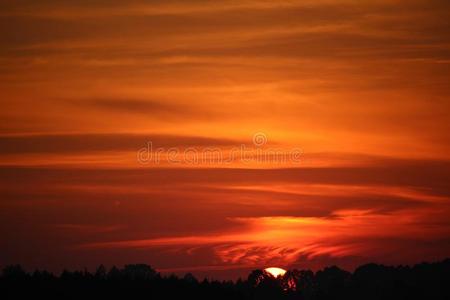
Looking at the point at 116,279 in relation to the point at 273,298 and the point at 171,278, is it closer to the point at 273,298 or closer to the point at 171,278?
the point at 171,278

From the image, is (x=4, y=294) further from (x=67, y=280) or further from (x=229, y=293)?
(x=229, y=293)

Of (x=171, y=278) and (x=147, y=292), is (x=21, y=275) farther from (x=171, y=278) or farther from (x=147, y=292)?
(x=171, y=278)

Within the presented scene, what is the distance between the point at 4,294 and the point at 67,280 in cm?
1372

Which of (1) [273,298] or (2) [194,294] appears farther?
(1) [273,298]

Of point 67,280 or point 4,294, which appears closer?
point 4,294

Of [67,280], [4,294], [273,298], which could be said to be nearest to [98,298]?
[67,280]

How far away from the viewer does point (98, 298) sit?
4213 inches

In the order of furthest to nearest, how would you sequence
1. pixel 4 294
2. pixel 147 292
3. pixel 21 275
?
1. pixel 147 292
2. pixel 21 275
3. pixel 4 294

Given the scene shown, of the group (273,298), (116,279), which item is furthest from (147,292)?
(273,298)

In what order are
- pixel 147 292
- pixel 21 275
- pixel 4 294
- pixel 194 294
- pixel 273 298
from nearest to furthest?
pixel 4 294 → pixel 21 275 → pixel 147 292 → pixel 194 294 → pixel 273 298

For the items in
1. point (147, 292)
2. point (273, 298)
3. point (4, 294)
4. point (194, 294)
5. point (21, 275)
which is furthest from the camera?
point (273, 298)

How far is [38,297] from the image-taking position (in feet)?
327

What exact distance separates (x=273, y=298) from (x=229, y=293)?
7207 centimetres

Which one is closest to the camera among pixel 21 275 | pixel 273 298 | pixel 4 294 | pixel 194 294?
pixel 4 294
